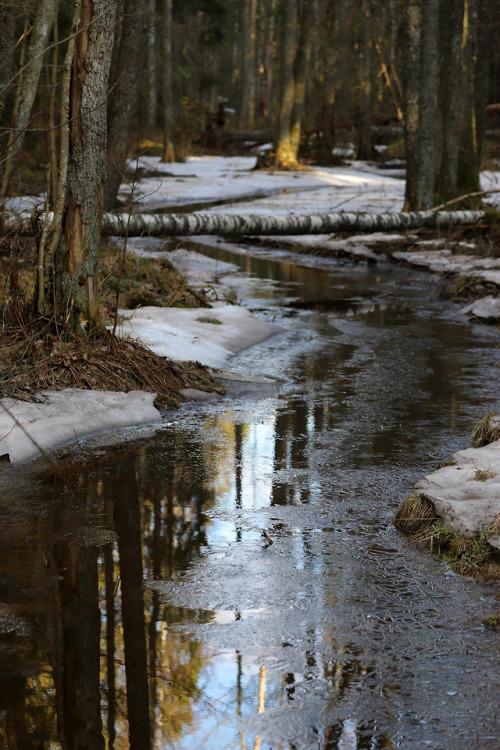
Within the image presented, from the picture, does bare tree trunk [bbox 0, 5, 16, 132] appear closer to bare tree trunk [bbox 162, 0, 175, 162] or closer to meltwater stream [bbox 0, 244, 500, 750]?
meltwater stream [bbox 0, 244, 500, 750]

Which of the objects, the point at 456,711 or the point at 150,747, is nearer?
the point at 150,747

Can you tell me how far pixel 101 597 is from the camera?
10.1 feet

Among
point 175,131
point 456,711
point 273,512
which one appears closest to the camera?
point 456,711

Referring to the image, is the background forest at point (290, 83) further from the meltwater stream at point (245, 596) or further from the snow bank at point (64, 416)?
the meltwater stream at point (245, 596)

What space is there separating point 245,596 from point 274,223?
10.5 metres

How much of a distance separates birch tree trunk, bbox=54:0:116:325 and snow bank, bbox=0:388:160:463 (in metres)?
0.73

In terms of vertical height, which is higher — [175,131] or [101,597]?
[175,131]

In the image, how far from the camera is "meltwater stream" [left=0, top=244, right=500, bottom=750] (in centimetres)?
238

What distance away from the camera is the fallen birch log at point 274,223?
1112 centimetres

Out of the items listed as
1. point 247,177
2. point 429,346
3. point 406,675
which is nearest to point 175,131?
point 247,177

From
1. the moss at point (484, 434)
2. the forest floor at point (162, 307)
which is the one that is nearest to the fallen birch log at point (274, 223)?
the forest floor at point (162, 307)

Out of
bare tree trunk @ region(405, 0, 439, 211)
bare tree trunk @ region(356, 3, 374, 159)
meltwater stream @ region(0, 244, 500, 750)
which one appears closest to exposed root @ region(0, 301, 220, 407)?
meltwater stream @ region(0, 244, 500, 750)

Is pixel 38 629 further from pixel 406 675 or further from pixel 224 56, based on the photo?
pixel 224 56

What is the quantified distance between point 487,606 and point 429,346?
16.8 ft
